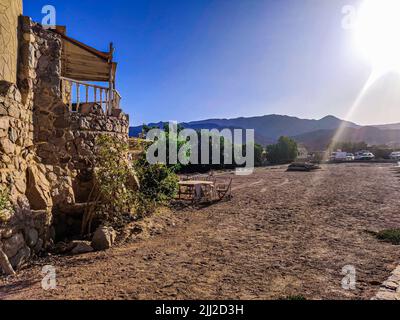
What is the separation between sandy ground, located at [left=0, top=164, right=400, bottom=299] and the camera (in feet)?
14.9

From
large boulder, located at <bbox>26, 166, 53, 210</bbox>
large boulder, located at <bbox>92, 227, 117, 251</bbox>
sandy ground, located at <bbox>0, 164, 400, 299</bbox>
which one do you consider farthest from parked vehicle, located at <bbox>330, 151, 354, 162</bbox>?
large boulder, located at <bbox>26, 166, 53, 210</bbox>

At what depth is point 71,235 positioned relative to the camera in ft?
24.8

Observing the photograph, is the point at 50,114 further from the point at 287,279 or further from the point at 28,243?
the point at 287,279

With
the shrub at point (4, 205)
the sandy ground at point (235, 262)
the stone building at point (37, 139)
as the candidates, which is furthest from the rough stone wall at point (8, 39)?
the sandy ground at point (235, 262)

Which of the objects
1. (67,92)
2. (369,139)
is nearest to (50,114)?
(67,92)

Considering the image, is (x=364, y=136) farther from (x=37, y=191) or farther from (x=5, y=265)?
(x=5, y=265)

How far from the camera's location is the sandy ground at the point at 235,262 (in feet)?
14.9

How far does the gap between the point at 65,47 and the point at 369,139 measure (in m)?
97.1

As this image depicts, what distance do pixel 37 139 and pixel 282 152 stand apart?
1646 inches

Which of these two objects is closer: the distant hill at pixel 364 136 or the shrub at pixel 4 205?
the shrub at pixel 4 205

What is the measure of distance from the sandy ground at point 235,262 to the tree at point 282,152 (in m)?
35.1

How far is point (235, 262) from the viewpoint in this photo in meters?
5.87

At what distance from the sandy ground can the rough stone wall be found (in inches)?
166

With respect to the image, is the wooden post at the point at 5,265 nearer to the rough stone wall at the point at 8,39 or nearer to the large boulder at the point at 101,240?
the large boulder at the point at 101,240
